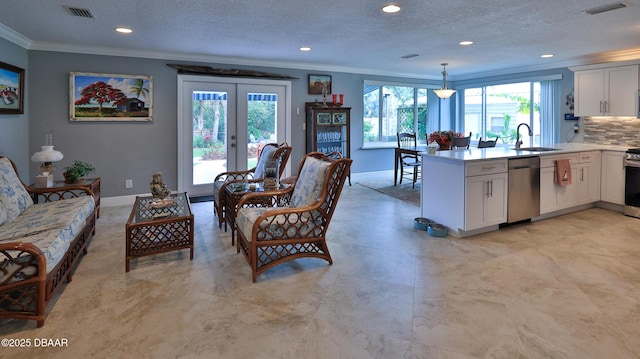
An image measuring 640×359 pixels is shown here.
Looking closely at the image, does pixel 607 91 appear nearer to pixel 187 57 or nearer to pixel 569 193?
pixel 569 193

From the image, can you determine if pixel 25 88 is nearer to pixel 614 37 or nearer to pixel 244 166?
pixel 244 166

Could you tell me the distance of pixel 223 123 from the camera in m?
6.19

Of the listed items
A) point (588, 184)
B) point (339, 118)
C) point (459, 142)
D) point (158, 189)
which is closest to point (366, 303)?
point (158, 189)

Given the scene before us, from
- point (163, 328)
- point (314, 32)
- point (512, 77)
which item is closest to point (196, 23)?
point (314, 32)

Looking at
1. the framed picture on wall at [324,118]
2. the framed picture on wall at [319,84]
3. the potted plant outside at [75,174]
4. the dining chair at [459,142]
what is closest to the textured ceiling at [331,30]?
the framed picture on wall at [319,84]

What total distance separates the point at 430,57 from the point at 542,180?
2.70 meters

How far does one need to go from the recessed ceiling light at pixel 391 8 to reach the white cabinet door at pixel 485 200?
5.87 ft

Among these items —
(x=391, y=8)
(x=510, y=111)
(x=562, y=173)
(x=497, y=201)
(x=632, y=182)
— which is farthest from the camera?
(x=510, y=111)

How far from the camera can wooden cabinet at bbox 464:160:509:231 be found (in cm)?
381

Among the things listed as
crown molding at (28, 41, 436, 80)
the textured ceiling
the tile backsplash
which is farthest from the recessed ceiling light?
the tile backsplash

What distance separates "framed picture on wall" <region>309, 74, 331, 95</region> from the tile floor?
3.85 m

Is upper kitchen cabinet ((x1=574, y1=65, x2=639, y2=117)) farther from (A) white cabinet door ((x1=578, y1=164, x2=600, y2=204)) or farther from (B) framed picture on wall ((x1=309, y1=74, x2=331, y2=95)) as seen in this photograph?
(B) framed picture on wall ((x1=309, y1=74, x2=331, y2=95))

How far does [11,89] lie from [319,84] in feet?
14.9

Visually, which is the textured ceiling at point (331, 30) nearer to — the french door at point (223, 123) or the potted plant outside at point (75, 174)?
the french door at point (223, 123)
